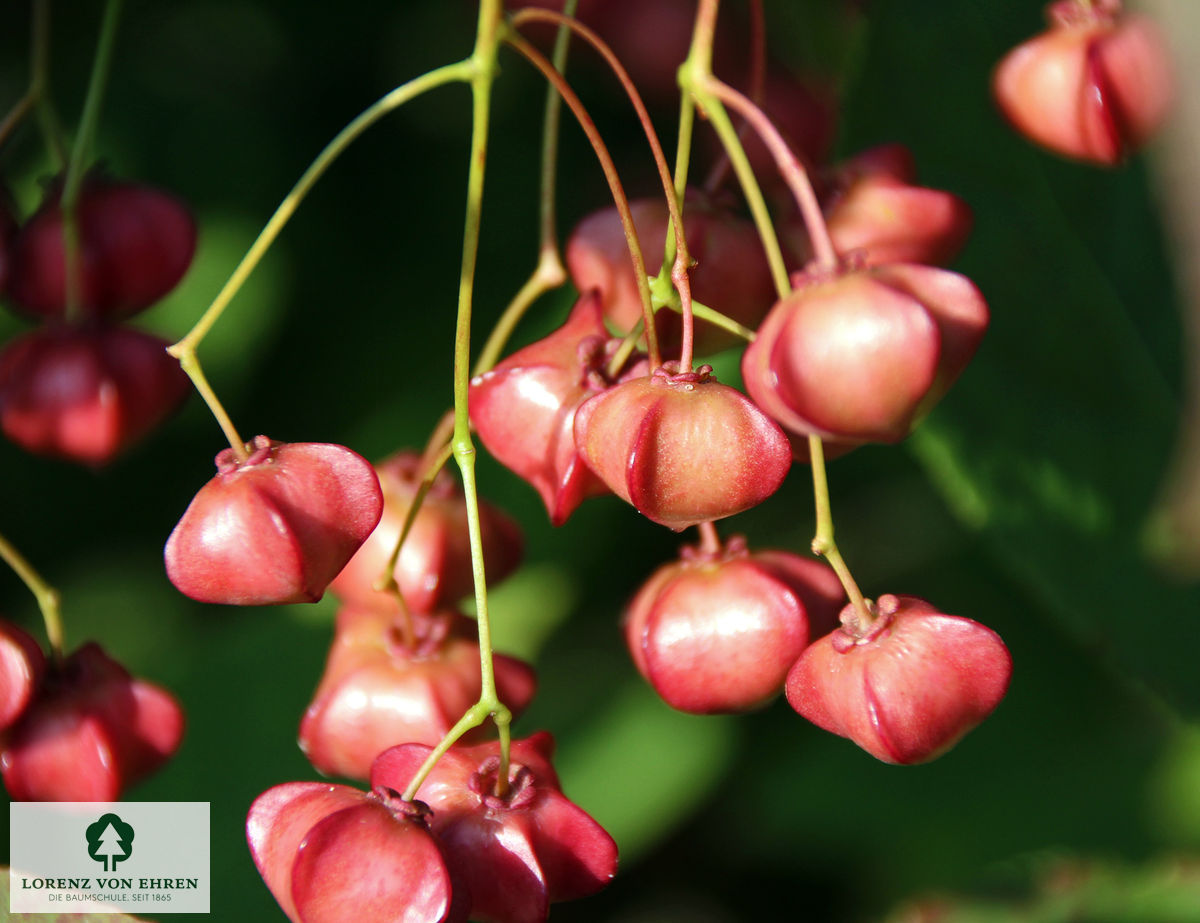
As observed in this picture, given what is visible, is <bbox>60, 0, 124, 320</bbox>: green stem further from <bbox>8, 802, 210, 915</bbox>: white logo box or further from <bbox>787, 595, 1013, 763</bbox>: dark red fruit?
<bbox>787, 595, 1013, 763</bbox>: dark red fruit

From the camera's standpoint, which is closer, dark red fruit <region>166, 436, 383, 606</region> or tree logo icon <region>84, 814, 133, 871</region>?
dark red fruit <region>166, 436, 383, 606</region>

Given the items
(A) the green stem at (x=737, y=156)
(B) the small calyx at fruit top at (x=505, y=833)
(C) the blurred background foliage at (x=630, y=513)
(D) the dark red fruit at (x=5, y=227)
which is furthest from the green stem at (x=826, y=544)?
(D) the dark red fruit at (x=5, y=227)

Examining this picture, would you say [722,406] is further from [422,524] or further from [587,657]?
[587,657]

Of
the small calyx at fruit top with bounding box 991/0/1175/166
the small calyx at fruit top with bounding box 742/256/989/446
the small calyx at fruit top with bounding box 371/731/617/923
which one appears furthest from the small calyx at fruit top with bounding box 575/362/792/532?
the small calyx at fruit top with bounding box 991/0/1175/166

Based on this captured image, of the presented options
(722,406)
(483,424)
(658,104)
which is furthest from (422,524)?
(658,104)

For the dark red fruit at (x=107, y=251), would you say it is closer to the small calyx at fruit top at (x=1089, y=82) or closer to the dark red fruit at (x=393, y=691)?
the dark red fruit at (x=393, y=691)

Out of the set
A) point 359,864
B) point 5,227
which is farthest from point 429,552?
point 5,227
